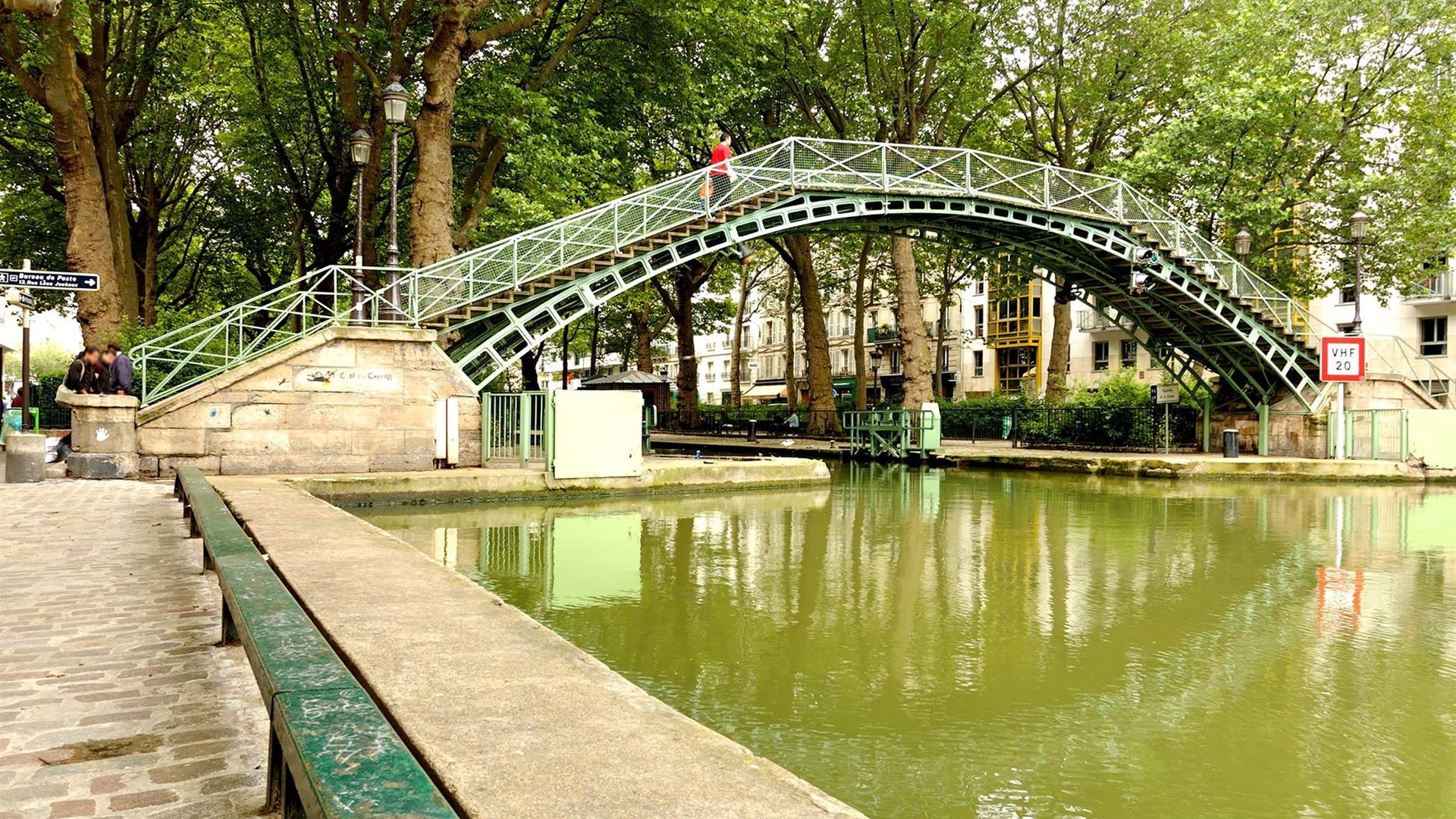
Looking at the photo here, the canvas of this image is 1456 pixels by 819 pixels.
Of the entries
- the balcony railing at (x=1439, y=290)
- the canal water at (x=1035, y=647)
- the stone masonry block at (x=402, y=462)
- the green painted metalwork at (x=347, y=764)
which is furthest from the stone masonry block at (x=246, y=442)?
the balcony railing at (x=1439, y=290)

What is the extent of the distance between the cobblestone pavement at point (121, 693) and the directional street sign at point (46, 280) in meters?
5.80

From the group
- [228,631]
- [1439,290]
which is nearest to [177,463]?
[228,631]

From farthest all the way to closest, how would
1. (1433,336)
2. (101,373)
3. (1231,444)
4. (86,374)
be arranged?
→ (1433,336)
(1231,444)
(86,374)
(101,373)

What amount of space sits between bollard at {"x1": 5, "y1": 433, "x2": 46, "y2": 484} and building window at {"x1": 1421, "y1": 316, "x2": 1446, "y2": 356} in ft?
148

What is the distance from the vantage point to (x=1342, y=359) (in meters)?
22.0

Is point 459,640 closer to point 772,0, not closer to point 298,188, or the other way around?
point 772,0

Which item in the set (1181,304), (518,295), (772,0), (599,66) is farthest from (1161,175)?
(518,295)

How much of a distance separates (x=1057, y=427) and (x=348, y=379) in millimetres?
21921

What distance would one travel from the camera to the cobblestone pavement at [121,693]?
3170mm

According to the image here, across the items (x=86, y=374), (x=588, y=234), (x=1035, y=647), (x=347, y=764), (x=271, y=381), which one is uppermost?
(x=588, y=234)

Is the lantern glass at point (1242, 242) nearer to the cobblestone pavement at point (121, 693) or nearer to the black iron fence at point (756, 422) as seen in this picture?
the black iron fence at point (756, 422)

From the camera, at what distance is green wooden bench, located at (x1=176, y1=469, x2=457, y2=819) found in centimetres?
193

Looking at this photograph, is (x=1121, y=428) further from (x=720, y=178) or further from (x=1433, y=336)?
(x=1433, y=336)

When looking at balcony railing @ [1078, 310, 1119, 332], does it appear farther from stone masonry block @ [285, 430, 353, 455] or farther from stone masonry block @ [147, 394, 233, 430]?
stone masonry block @ [147, 394, 233, 430]
